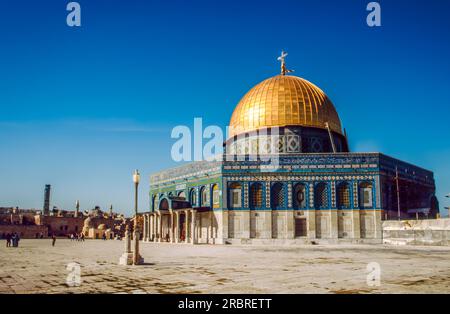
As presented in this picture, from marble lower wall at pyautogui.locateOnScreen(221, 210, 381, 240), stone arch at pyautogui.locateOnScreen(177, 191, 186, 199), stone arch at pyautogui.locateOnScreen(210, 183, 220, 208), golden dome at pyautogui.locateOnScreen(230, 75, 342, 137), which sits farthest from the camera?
stone arch at pyautogui.locateOnScreen(177, 191, 186, 199)

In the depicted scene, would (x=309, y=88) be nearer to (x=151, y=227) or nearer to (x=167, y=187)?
(x=167, y=187)

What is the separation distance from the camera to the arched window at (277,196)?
36250 mm

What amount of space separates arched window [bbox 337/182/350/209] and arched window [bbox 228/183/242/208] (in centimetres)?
854

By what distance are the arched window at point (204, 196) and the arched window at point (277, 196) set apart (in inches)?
250

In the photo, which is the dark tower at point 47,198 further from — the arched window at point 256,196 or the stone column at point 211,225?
the arched window at point 256,196

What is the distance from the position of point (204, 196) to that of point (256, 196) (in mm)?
5800

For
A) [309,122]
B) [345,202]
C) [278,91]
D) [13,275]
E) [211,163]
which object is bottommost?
[13,275]

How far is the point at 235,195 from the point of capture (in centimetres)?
3697

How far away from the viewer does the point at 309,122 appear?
133 ft

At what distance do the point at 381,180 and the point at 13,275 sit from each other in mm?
31267

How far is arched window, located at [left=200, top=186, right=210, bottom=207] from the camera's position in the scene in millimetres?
39281

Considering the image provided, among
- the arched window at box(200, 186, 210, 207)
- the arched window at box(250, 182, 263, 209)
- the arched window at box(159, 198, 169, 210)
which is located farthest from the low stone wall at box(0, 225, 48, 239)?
the arched window at box(250, 182, 263, 209)

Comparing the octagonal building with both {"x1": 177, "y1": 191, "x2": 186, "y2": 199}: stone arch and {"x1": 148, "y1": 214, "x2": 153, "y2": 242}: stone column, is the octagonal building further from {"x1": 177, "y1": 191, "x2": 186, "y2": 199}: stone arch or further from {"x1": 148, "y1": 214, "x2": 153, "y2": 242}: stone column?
{"x1": 148, "y1": 214, "x2": 153, "y2": 242}: stone column
